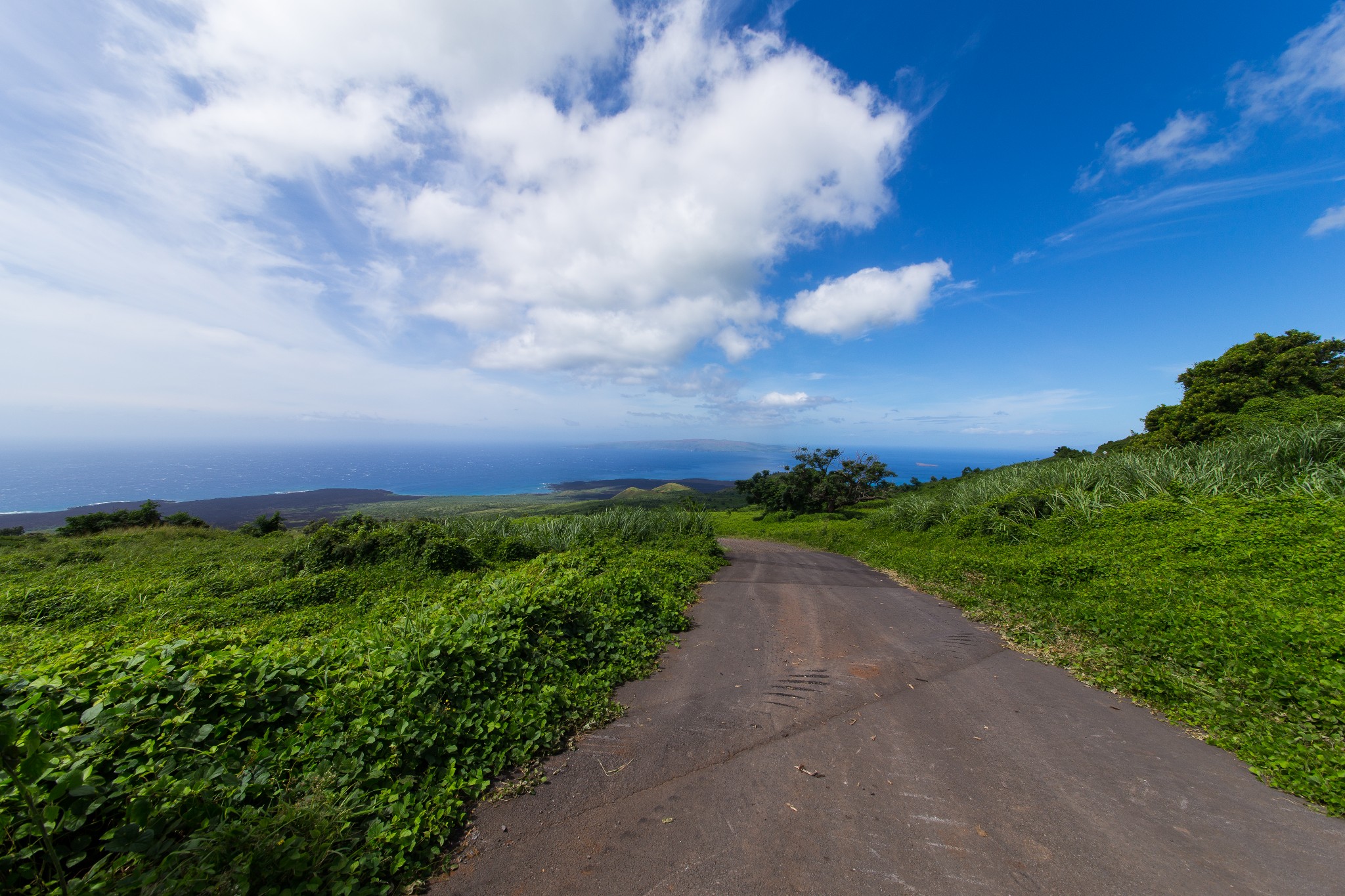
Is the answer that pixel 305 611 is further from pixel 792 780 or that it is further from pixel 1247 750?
pixel 1247 750

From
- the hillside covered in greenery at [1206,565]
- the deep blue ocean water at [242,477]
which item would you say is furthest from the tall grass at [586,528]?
the deep blue ocean water at [242,477]

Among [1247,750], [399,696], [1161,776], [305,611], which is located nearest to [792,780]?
[1161,776]

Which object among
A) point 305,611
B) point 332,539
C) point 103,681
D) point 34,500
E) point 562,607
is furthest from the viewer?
point 34,500

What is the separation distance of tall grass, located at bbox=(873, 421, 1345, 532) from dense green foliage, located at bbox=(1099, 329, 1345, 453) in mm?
3069

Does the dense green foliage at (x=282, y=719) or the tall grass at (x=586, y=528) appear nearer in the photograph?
the dense green foliage at (x=282, y=719)

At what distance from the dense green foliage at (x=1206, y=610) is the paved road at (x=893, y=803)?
0.43m

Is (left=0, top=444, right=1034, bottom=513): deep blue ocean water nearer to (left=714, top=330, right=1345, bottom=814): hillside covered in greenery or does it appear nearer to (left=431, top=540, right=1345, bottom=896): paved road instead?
(left=714, top=330, right=1345, bottom=814): hillside covered in greenery

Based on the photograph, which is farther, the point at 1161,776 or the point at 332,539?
the point at 332,539

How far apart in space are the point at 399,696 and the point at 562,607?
2.41 meters

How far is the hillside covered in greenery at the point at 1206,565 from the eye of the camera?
169 inches

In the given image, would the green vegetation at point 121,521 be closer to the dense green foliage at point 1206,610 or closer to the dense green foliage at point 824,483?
the dense green foliage at point 1206,610

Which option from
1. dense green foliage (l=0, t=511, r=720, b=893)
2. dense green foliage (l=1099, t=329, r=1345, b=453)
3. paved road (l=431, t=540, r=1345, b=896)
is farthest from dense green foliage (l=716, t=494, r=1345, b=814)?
dense green foliage (l=1099, t=329, r=1345, b=453)

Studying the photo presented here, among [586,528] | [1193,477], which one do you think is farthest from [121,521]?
[1193,477]

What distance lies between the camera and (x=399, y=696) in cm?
389
